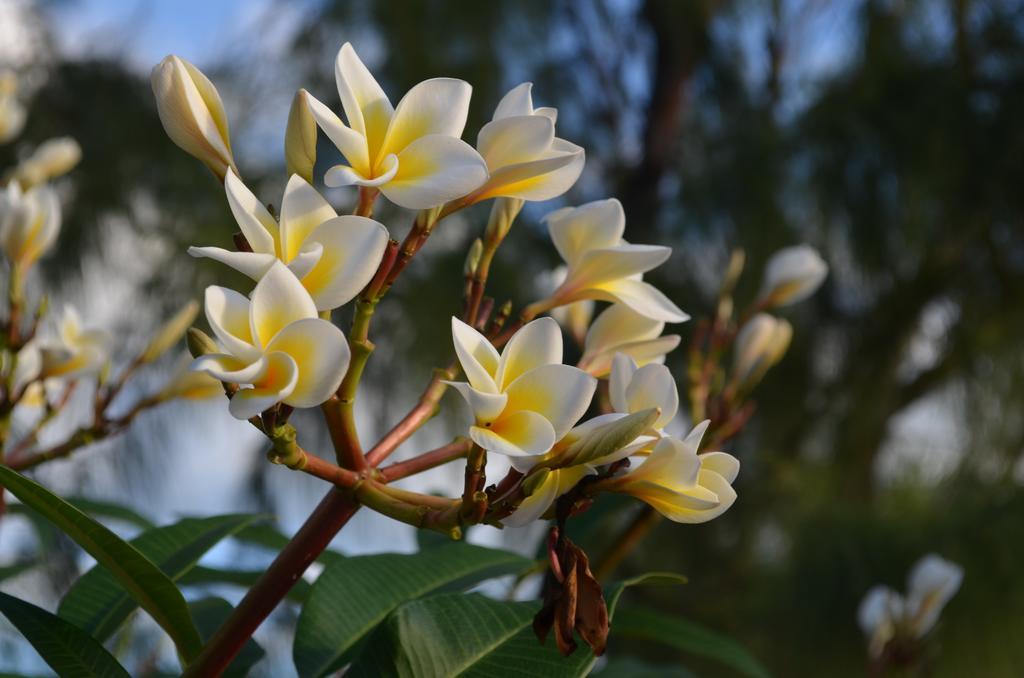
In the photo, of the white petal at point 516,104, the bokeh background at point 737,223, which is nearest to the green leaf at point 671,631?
the white petal at point 516,104

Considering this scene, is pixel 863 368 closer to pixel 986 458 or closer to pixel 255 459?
pixel 986 458

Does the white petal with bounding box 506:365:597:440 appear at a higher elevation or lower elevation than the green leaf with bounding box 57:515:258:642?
higher

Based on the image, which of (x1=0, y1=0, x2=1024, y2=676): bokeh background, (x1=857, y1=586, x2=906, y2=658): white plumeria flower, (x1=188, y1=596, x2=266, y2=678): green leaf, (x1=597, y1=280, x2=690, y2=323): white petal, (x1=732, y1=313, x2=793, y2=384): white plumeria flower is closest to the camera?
(x1=597, y1=280, x2=690, y2=323): white petal

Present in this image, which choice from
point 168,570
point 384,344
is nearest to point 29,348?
point 168,570

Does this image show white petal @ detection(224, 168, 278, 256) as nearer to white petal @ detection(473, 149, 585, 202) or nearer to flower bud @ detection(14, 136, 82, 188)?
white petal @ detection(473, 149, 585, 202)

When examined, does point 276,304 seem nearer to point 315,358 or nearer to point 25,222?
point 315,358

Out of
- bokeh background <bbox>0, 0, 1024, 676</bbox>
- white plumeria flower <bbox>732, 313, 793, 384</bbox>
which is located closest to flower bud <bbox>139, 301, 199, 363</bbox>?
white plumeria flower <bbox>732, 313, 793, 384</bbox>
